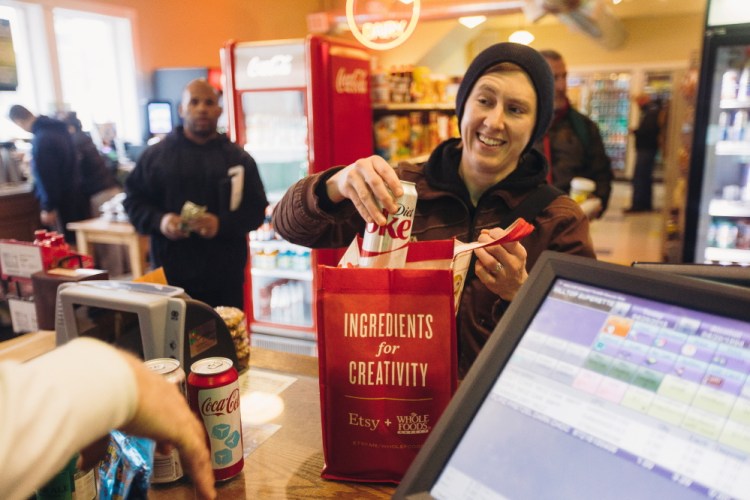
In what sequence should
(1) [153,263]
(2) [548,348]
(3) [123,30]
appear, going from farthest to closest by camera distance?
(3) [123,30], (1) [153,263], (2) [548,348]

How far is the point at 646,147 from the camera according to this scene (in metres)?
10.7

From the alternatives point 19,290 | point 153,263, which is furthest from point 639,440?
point 153,263

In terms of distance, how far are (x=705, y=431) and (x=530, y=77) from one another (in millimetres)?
1247

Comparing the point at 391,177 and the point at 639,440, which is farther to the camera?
the point at 391,177

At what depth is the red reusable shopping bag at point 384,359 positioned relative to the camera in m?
1.00

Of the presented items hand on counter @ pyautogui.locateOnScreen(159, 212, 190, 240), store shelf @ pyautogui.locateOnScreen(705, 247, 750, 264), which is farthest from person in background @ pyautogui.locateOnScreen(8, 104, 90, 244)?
store shelf @ pyautogui.locateOnScreen(705, 247, 750, 264)

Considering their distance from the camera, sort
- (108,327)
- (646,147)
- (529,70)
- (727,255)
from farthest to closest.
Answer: (646,147) < (727,255) < (529,70) < (108,327)

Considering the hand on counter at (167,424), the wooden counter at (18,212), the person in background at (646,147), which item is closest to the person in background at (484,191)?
the hand on counter at (167,424)

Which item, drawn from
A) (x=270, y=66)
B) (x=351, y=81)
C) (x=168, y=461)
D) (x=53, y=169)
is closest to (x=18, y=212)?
(x=53, y=169)

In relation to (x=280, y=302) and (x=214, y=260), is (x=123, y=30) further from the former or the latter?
(x=214, y=260)

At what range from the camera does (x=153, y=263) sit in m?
3.69

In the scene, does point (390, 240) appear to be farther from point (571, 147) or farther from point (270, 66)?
point (270, 66)

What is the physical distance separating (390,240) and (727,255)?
11.9 ft

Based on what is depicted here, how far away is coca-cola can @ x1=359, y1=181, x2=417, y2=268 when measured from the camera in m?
1.07
